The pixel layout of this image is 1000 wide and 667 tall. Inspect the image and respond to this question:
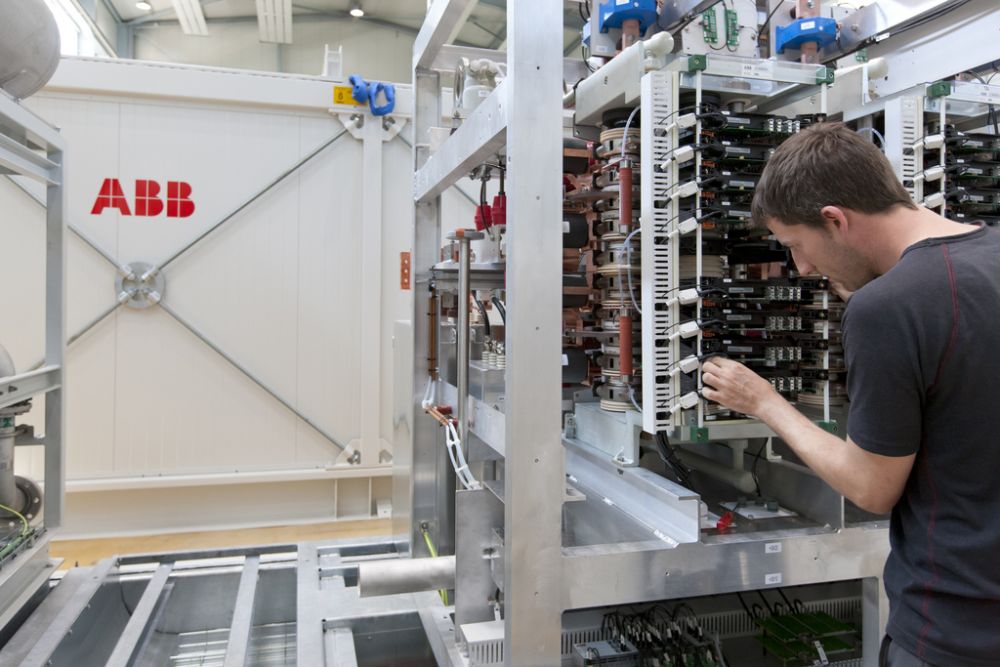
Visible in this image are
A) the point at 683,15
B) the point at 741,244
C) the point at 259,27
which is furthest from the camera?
the point at 259,27

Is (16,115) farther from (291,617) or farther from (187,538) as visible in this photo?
(187,538)

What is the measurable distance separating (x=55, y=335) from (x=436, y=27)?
2188 millimetres

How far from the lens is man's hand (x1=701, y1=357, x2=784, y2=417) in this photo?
58.1 inches

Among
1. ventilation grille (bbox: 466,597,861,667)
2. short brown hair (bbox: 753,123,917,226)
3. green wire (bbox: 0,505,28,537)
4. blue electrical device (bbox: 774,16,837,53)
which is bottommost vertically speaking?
ventilation grille (bbox: 466,597,861,667)

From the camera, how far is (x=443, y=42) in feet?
8.56

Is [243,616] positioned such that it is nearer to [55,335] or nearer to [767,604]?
[55,335]

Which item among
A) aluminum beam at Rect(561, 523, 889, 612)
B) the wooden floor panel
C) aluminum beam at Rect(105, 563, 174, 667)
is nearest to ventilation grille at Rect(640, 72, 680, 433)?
aluminum beam at Rect(561, 523, 889, 612)

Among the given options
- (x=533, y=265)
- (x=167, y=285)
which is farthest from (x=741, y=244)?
(x=167, y=285)

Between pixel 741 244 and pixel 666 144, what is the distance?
1.19ft

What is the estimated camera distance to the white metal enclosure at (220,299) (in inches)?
175

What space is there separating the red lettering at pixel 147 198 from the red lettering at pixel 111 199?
0.23 feet

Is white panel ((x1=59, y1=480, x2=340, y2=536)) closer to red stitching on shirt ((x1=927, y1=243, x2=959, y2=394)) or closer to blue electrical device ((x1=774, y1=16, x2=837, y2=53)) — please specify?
blue electrical device ((x1=774, y1=16, x2=837, y2=53))

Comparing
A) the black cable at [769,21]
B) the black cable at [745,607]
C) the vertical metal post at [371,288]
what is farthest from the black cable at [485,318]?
the vertical metal post at [371,288]

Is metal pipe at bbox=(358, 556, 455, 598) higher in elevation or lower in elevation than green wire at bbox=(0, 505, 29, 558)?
higher
